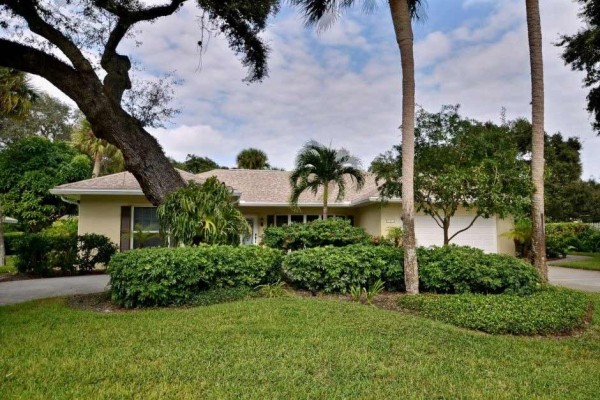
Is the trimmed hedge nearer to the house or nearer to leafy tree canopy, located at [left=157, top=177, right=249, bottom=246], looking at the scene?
leafy tree canopy, located at [left=157, top=177, right=249, bottom=246]

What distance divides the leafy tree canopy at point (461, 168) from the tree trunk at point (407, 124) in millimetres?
1268

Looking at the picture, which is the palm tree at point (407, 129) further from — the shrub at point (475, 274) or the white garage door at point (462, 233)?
the white garage door at point (462, 233)

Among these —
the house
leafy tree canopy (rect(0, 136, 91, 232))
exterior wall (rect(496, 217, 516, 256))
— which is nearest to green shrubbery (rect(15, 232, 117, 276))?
the house

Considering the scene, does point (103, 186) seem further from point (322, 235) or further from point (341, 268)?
point (341, 268)

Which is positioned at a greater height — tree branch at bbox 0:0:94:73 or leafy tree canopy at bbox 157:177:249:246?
tree branch at bbox 0:0:94:73

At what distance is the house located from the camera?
1509 centimetres

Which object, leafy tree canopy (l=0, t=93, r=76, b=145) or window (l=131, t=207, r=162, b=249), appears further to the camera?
leafy tree canopy (l=0, t=93, r=76, b=145)

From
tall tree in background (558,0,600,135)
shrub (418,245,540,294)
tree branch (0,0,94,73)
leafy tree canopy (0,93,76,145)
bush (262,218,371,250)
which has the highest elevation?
leafy tree canopy (0,93,76,145)

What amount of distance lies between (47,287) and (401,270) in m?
9.08

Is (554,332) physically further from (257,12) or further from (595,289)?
(257,12)

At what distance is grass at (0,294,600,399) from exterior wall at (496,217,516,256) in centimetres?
1244

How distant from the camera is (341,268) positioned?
861 centimetres

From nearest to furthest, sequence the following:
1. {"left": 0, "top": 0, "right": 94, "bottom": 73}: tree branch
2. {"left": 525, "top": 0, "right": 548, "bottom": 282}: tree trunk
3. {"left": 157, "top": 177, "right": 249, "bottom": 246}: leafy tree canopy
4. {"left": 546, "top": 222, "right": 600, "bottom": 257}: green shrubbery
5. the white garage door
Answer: {"left": 525, "top": 0, "right": 548, "bottom": 282}: tree trunk
{"left": 157, "top": 177, "right": 249, "bottom": 246}: leafy tree canopy
{"left": 0, "top": 0, "right": 94, "bottom": 73}: tree branch
the white garage door
{"left": 546, "top": 222, "right": 600, "bottom": 257}: green shrubbery

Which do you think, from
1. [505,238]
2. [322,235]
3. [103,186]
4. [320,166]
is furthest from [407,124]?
[505,238]
